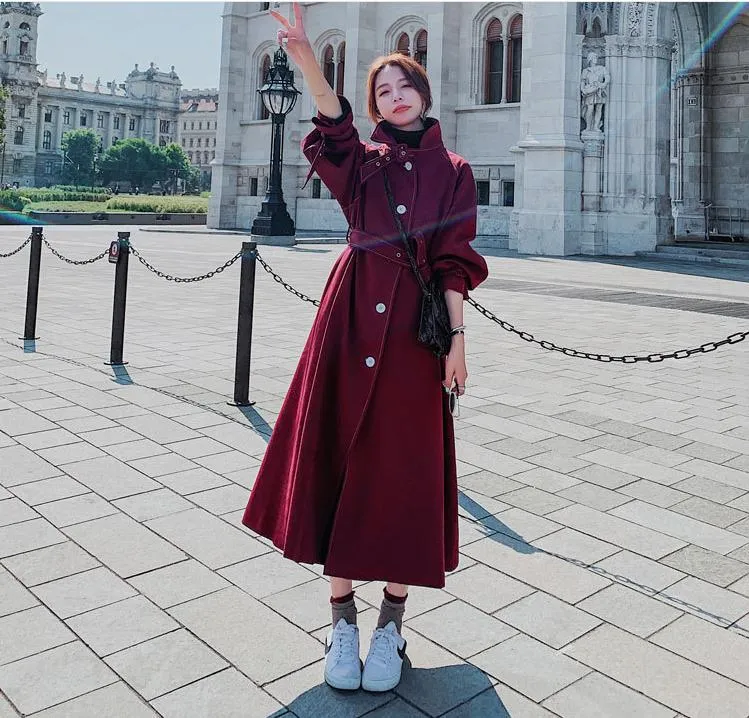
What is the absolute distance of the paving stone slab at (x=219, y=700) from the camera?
7.61 feet

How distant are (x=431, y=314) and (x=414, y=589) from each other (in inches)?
48.6

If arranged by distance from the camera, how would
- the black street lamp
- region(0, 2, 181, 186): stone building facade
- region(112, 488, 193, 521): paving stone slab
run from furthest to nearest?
region(0, 2, 181, 186): stone building facade < the black street lamp < region(112, 488, 193, 521): paving stone slab

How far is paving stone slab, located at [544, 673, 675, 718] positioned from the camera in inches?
93.1

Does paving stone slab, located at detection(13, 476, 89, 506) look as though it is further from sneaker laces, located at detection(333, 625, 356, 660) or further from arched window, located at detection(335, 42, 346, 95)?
arched window, located at detection(335, 42, 346, 95)

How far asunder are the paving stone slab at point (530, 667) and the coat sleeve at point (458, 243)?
115 centimetres

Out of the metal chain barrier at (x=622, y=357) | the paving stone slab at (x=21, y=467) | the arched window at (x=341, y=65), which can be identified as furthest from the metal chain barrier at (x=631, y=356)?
the arched window at (x=341, y=65)

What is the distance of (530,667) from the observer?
2615 mm

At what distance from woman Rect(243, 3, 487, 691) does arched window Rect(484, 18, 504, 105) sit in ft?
84.5

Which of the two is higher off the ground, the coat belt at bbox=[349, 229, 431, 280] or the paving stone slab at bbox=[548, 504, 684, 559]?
the coat belt at bbox=[349, 229, 431, 280]

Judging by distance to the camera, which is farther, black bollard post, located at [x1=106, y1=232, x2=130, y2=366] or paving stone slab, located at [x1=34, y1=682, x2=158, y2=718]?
black bollard post, located at [x1=106, y1=232, x2=130, y2=366]

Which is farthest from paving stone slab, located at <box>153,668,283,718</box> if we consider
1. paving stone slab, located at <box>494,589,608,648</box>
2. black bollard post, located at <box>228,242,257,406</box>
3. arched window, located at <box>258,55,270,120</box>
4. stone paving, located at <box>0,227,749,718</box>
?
arched window, located at <box>258,55,270,120</box>

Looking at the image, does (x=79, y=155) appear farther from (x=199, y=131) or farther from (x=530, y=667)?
(x=530, y=667)

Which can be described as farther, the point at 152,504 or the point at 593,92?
the point at 593,92

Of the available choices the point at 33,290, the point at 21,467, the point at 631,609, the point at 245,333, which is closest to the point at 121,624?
the point at 631,609
